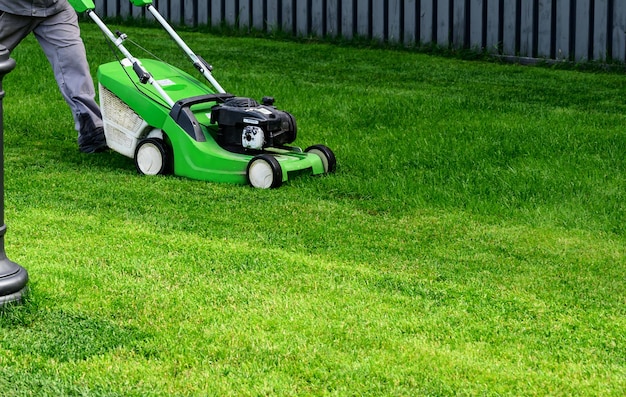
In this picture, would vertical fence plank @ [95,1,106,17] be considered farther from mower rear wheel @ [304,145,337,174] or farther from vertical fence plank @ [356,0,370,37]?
mower rear wheel @ [304,145,337,174]

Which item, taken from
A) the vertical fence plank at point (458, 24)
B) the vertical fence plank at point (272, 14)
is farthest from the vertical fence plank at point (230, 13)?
the vertical fence plank at point (458, 24)

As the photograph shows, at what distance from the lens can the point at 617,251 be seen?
5.15m

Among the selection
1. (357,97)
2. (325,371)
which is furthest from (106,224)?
(357,97)

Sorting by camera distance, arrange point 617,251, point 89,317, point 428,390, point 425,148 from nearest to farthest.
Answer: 1. point 428,390
2. point 89,317
3. point 617,251
4. point 425,148

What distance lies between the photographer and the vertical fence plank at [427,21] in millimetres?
11328

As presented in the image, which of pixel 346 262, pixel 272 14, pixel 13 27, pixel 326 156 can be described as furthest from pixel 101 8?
pixel 346 262

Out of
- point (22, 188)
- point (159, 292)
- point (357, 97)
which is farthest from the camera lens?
point (357, 97)

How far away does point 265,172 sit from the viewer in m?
6.29

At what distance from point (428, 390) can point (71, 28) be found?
175 inches

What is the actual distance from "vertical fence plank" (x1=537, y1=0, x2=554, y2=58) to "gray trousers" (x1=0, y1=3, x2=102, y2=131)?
505 centimetres

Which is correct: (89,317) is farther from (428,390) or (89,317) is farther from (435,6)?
(435,6)

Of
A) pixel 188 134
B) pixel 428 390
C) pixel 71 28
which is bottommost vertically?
pixel 428 390

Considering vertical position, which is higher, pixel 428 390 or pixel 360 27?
pixel 360 27

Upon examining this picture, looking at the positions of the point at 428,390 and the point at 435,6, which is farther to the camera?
the point at 435,6
